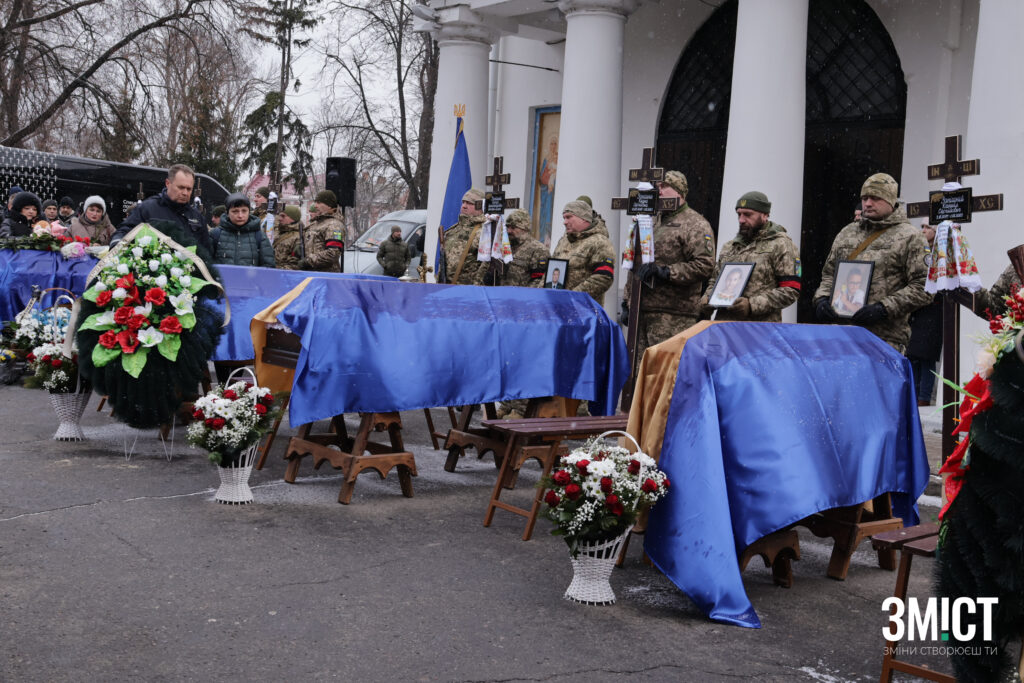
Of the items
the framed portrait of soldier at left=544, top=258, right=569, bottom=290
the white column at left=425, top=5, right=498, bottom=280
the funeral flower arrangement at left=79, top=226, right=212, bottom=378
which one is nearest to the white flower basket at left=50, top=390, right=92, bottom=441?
the funeral flower arrangement at left=79, top=226, right=212, bottom=378

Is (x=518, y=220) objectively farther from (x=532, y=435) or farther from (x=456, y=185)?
(x=532, y=435)

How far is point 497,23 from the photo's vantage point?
16062 millimetres

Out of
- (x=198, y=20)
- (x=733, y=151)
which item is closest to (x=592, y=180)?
(x=733, y=151)

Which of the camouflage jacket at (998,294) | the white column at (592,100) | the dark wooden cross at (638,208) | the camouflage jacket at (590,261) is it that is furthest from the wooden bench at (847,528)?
the white column at (592,100)

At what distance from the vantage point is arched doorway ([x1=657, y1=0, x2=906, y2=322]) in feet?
44.9

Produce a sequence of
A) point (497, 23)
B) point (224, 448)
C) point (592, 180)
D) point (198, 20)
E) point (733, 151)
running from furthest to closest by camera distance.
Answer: point (198, 20)
point (497, 23)
point (592, 180)
point (733, 151)
point (224, 448)

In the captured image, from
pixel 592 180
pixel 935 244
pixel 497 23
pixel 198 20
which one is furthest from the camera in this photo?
pixel 198 20

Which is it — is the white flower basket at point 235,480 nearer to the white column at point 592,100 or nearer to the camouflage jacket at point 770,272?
the camouflage jacket at point 770,272

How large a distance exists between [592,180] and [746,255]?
21.1ft

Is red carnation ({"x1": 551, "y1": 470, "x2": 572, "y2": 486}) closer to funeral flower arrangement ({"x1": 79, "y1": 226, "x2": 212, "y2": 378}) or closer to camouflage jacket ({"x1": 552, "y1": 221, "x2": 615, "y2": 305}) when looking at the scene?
funeral flower arrangement ({"x1": 79, "y1": 226, "x2": 212, "y2": 378})

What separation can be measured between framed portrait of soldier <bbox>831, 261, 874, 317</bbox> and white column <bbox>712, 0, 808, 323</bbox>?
12.7 feet

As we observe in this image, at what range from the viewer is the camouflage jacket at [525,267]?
10.4 meters

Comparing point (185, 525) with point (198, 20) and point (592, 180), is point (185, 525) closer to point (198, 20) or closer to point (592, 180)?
point (592, 180)

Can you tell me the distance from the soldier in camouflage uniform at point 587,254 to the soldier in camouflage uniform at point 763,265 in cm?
178
